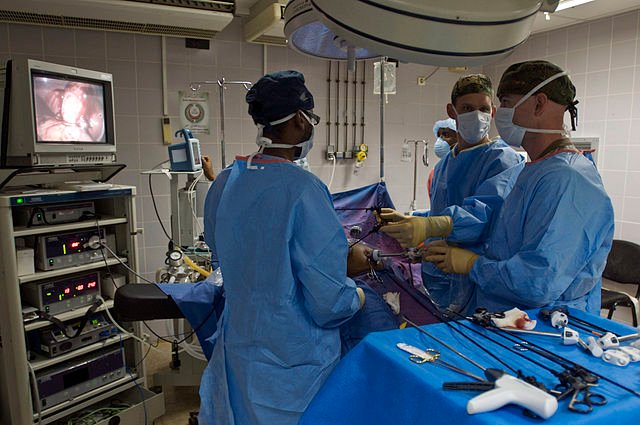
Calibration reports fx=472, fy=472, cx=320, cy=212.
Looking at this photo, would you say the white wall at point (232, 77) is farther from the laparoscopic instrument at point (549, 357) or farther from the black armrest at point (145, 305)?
the laparoscopic instrument at point (549, 357)

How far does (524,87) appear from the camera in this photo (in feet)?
4.89

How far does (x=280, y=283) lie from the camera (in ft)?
4.39

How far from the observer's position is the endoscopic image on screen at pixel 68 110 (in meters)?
2.03

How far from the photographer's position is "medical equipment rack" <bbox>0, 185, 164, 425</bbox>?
197 centimetres

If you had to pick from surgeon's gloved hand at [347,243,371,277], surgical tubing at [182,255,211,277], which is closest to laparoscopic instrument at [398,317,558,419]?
surgeon's gloved hand at [347,243,371,277]

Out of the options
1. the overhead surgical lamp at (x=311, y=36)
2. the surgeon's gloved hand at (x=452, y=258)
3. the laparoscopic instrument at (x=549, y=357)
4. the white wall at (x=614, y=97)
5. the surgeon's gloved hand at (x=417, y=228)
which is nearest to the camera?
the laparoscopic instrument at (x=549, y=357)

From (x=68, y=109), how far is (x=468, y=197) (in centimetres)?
182

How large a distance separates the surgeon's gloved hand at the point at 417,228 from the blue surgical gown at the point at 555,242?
0.30 meters

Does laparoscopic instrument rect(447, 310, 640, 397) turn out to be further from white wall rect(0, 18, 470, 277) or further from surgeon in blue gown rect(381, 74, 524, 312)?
white wall rect(0, 18, 470, 277)

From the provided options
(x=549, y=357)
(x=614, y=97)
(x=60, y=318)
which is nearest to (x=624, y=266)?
(x=614, y=97)

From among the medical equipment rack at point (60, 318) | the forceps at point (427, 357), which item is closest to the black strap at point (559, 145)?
the forceps at point (427, 357)

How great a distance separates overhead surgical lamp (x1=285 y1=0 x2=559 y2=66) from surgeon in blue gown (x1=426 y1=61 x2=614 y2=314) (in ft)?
2.09

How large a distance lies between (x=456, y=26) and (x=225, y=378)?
4.08 ft

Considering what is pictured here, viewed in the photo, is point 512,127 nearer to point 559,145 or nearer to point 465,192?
point 559,145
